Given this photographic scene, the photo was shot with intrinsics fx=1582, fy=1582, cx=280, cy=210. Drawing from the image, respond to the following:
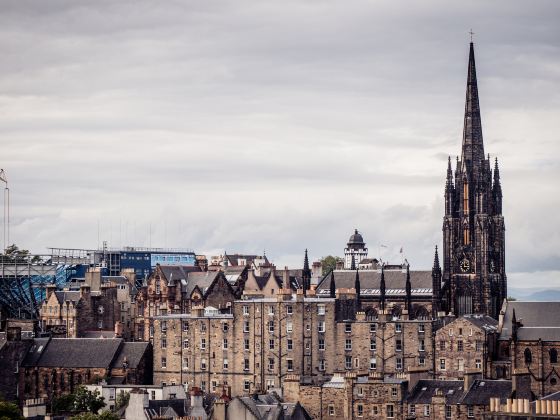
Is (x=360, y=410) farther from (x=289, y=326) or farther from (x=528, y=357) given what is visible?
(x=289, y=326)

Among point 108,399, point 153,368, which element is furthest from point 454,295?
point 108,399

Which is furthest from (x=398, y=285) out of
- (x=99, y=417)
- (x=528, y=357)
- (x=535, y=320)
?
(x=99, y=417)

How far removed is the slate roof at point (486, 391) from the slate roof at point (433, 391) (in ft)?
3.13

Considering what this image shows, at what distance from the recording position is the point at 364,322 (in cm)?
16238

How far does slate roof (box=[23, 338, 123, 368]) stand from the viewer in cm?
16638

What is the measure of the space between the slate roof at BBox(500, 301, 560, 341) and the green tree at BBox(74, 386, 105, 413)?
137 ft

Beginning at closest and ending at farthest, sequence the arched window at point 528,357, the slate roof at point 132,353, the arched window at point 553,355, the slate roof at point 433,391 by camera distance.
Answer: the slate roof at point 433,391 < the arched window at point 553,355 < the arched window at point 528,357 < the slate roof at point 132,353

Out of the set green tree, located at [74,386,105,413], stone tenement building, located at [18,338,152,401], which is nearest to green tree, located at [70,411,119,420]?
green tree, located at [74,386,105,413]

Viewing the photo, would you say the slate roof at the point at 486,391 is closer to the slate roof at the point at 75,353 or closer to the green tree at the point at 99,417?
the green tree at the point at 99,417

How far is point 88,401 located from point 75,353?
67.8 feet

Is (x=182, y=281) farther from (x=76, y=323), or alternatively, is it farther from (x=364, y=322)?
(x=364, y=322)

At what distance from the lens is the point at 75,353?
168250 mm

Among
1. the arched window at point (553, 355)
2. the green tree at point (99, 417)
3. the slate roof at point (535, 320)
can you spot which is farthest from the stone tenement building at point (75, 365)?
the arched window at point (553, 355)

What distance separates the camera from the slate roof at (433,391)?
139 meters
